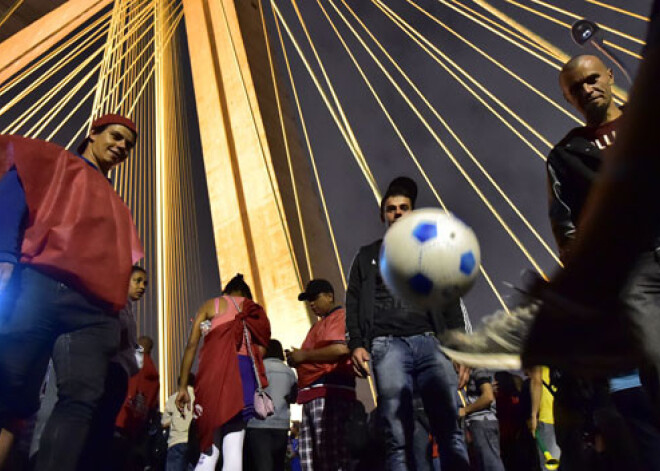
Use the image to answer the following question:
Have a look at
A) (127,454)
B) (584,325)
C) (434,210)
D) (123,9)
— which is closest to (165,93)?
(123,9)

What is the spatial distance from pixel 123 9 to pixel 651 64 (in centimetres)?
1009

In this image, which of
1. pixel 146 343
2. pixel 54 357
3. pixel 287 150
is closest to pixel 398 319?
pixel 54 357

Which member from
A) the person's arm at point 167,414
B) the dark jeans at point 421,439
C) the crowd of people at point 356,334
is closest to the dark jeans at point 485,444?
the dark jeans at point 421,439

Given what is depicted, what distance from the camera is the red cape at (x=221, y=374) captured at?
3.01 m

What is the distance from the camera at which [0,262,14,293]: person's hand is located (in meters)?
1.78

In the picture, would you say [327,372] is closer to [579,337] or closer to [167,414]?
[579,337]

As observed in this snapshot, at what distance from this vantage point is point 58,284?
194 cm

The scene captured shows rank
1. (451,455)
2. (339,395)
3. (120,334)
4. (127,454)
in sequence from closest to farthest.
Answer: (120,334), (451,455), (339,395), (127,454)

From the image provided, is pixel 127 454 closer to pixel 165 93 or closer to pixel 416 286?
pixel 416 286

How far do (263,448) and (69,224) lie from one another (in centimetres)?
199

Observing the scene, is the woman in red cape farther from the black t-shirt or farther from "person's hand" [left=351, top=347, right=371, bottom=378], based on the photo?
the black t-shirt

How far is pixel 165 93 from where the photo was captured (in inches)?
405

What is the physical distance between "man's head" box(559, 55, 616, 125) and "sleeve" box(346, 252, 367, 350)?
141cm

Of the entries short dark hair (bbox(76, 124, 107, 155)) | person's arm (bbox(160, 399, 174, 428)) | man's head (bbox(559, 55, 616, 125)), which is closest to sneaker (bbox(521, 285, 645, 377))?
man's head (bbox(559, 55, 616, 125))
